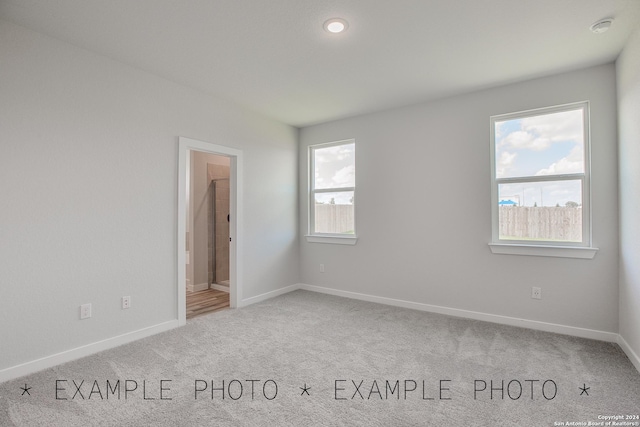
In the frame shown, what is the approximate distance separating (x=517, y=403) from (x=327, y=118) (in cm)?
388

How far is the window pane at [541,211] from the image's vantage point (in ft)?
10.2

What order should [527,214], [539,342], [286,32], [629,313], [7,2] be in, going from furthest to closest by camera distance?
1. [527,214]
2. [539,342]
3. [629,313]
4. [286,32]
5. [7,2]

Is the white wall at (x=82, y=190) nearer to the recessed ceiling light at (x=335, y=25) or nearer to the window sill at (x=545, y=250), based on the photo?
the recessed ceiling light at (x=335, y=25)

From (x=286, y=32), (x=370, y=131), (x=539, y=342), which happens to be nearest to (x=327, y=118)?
(x=370, y=131)

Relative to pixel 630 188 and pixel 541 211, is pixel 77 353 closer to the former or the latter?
pixel 541 211

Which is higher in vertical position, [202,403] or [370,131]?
[370,131]

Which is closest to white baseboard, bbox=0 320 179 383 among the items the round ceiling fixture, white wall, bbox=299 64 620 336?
white wall, bbox=299 64 620 336

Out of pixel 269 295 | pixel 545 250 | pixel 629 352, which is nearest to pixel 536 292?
pixel 545 250

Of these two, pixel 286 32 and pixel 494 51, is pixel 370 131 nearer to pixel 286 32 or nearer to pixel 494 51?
pixel 494 51

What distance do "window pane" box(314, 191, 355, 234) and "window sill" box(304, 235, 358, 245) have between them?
0.12 meters

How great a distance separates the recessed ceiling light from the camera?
226 cm

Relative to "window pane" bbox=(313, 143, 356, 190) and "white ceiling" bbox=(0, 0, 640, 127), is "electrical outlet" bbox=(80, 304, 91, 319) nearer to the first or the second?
"white ceiling" bbox=(0, 0, 640, 127)

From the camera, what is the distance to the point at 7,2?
2053mm

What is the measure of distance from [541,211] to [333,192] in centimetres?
263
